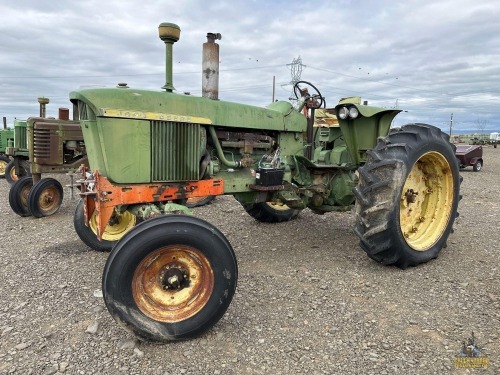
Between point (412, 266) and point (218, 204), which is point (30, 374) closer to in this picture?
point (412, 266)

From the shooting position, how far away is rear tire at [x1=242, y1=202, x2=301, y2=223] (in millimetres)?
5754

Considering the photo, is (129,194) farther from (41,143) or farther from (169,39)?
(41,143)

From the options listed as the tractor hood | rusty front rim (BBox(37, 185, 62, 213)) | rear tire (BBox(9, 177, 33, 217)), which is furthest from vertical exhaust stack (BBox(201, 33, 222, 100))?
rear tire (BBox(9, 177, 33, 217))

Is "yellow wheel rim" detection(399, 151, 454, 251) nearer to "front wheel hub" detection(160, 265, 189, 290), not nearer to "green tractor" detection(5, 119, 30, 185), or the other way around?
"front wheel hub" detection(160, 265, 189, 290)

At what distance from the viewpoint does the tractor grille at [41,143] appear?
7242 mm

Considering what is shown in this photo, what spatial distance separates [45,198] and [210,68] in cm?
459

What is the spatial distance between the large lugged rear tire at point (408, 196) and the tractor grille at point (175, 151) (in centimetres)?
160

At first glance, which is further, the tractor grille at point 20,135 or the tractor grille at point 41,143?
the tractor grille at point 20,135

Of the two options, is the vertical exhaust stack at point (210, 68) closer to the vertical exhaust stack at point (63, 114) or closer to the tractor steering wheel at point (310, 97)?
the tractor steering wheel at point (310, 97)

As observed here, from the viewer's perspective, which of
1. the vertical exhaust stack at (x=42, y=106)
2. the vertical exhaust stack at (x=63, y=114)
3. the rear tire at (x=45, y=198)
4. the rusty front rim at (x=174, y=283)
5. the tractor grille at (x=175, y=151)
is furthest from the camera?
the vertical exhaust stack at (x=42, y=106)

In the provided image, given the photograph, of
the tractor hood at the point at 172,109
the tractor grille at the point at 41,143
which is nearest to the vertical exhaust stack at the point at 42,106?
the tractor grille at the point at 41,143

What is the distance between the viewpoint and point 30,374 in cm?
237

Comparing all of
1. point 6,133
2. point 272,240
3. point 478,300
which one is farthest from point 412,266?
point 6,133

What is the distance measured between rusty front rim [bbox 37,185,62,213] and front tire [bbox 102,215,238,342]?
498 centimetres
